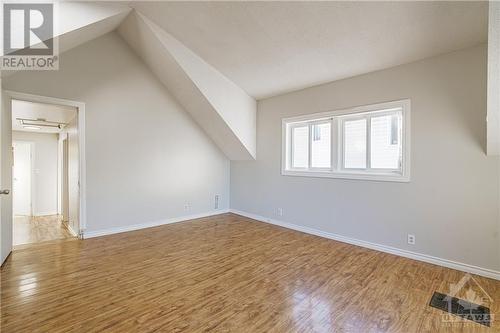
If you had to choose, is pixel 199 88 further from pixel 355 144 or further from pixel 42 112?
pixel 42 112

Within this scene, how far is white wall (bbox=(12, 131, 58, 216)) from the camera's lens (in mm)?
5918

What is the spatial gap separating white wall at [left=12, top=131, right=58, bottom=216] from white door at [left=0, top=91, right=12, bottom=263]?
349 centimetres

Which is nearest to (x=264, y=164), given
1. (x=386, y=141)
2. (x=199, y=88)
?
(x=199, y=88)

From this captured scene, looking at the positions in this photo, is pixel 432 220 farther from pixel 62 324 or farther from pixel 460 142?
pixel 62 324

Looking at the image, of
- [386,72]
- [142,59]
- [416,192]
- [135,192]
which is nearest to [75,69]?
[142,59]

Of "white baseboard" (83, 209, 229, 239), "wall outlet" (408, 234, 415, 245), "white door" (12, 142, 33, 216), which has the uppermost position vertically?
"white door" (12, 142, 33, 216)

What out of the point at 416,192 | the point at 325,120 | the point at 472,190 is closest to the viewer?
the point at 472,190

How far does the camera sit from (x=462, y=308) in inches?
81.5

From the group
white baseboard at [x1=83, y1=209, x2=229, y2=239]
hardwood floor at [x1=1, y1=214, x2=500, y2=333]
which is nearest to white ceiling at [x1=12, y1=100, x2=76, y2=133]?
white baseboard at [x1=83, y1=209, x2=229, y2=239]

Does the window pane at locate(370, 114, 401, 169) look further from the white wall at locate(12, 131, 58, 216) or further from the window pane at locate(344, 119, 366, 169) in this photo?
the white wall at locate(12, 131, 58, 216)

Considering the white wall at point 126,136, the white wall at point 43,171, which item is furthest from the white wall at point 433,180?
the white wall at point 43,171

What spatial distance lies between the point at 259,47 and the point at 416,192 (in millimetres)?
2939

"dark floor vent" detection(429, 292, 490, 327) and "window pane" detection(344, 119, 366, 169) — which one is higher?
"window pane" detection(344, 119, 366, 169)

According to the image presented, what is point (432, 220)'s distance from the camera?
300cm
